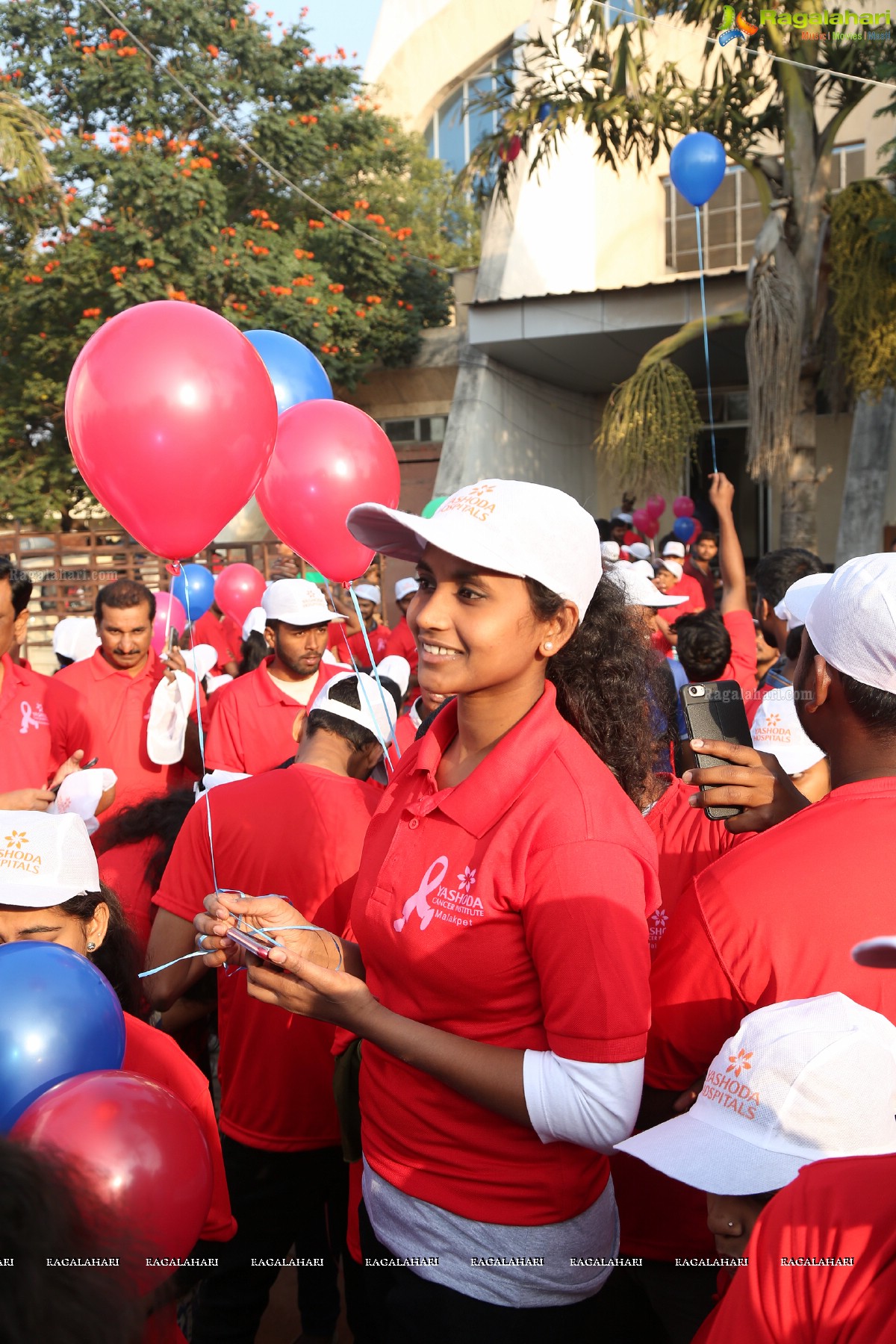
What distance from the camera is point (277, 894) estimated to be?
2400 mm

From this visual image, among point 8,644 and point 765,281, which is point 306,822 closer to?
point 8,644

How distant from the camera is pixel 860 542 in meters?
11.5

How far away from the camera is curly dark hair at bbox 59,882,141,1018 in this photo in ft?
6.72

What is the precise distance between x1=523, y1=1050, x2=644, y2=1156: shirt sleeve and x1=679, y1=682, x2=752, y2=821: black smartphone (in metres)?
0.68

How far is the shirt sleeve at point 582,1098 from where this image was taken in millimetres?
1367

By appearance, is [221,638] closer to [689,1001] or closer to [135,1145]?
[689,1001]

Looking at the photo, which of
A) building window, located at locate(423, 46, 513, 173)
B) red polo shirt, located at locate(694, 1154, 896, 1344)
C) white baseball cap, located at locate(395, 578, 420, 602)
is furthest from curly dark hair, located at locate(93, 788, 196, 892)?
building window, located at locate(423, 46, 513, 173)

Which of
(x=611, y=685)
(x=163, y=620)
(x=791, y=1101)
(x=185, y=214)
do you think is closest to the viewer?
(x=791, y=1101)

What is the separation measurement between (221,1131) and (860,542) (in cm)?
1067

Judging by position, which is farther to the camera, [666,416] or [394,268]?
[394,268]

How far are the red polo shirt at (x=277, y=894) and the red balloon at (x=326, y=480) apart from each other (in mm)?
940

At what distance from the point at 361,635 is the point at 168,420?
3.85 metres

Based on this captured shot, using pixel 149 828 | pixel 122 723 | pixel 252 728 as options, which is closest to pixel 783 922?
pixel 149 828

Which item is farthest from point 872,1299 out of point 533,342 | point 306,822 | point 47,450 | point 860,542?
point 47,450
